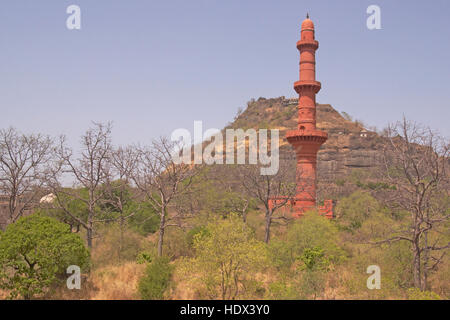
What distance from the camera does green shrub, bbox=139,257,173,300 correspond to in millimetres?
14828

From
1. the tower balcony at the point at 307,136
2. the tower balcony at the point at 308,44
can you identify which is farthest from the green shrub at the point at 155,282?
the tower balcony at the point at 308,44

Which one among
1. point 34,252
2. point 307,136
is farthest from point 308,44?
point 34,252

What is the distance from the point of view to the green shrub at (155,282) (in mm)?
14828

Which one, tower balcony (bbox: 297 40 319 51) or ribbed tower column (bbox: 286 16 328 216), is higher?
tower balcony (bbox: 297 40 319 51)

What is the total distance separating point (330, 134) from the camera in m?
76.2

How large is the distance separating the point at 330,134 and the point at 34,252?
68.6 m

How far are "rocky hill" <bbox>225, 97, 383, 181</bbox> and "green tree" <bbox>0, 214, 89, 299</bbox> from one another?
37.9 metres

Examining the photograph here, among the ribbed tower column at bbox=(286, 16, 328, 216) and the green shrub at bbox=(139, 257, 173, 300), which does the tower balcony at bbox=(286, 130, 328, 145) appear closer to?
the ribbed tower column at bbox=(286, 16, 328, 216)

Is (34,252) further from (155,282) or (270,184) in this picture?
(270,184)

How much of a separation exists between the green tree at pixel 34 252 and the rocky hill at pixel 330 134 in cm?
3794

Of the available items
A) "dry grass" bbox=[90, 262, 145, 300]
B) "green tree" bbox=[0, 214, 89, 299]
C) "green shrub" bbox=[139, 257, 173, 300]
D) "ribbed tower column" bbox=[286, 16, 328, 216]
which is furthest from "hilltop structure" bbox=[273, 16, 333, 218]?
"green tree" bbox=[0, 214, 89, 299]

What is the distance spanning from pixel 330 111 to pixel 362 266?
79.1m
